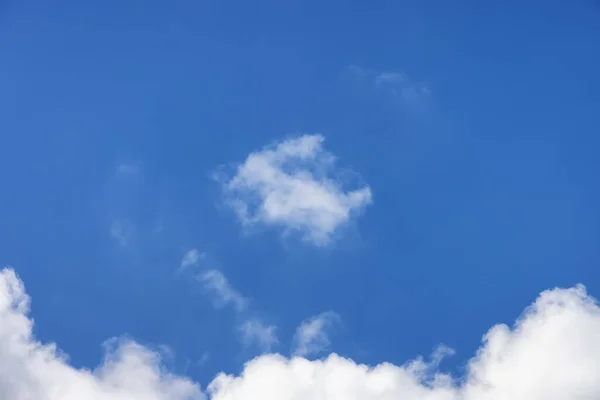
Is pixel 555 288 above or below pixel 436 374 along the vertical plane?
above

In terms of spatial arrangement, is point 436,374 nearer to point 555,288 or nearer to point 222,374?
point 555,288

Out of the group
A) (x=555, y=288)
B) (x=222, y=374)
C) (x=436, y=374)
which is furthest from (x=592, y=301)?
(x=222, y=374)

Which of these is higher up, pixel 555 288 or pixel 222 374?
pixel 555 288

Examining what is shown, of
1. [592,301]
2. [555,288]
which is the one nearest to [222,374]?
[555,288]

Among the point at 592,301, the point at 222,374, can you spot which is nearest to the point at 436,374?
the point at 592,301

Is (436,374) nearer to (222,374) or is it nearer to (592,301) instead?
(592,301)

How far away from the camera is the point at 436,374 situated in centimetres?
3881

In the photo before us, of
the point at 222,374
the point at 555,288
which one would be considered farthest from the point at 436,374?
the point at 222,374

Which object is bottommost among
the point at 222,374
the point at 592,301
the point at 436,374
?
the point at 222,374

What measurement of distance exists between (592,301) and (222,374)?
40653 mm

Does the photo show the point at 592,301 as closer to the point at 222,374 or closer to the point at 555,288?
the point at 555,288

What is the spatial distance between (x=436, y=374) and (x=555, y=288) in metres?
16.0

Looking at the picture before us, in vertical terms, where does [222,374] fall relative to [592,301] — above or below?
below

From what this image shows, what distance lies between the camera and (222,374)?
39625mm
